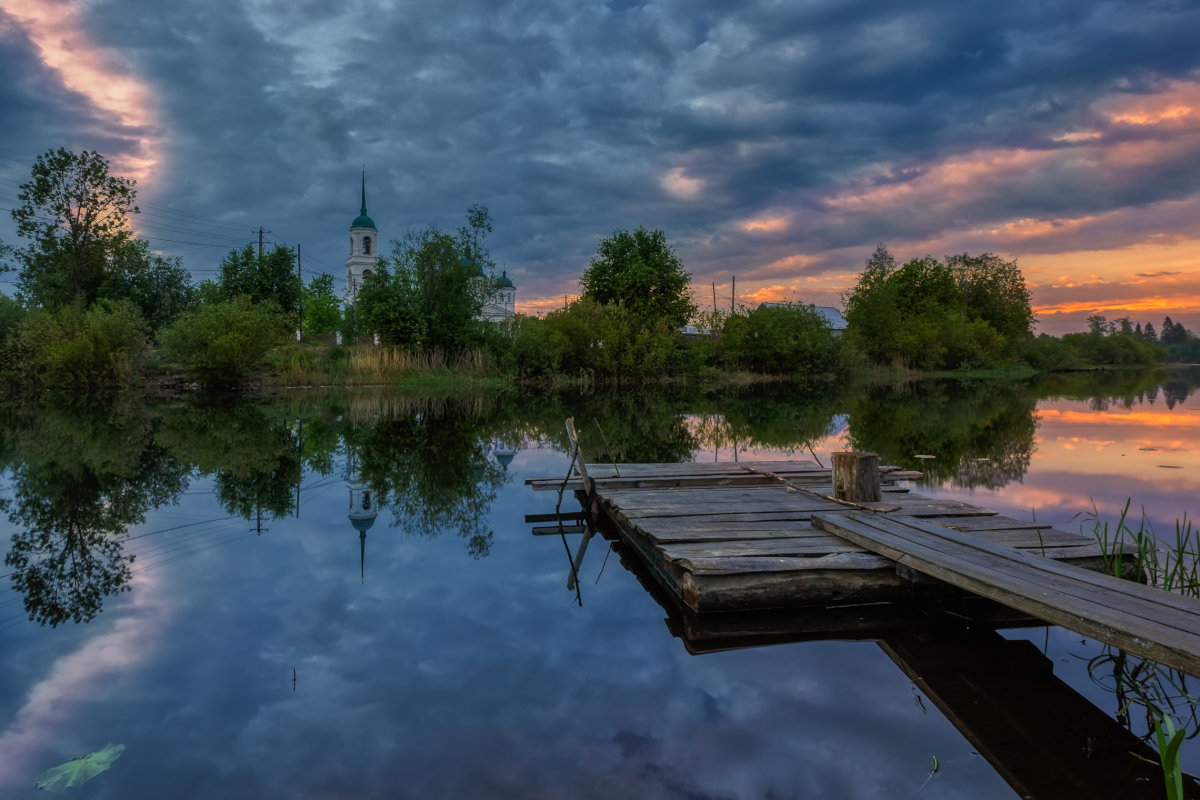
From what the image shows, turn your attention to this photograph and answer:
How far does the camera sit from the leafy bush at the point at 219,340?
29031mm

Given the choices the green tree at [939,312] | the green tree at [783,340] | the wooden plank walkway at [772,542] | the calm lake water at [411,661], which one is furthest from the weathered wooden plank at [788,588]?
the green tree at [939,312]

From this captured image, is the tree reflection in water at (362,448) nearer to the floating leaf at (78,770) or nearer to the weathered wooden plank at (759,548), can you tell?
the floating leaf at (78,770)

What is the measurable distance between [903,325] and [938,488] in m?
48.1

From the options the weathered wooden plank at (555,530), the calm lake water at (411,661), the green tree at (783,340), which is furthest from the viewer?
the green tree at (783,340)

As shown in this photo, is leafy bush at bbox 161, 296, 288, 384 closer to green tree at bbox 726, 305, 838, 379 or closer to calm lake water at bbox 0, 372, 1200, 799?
calm lake water at bbox 0, 372, 1200, 799

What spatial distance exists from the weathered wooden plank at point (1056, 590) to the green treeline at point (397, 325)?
97.3ft

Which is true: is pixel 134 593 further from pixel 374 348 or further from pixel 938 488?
pixel 374 348

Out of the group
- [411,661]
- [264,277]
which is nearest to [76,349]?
[264,277]

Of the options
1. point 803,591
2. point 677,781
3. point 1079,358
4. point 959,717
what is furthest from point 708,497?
point 1079,358

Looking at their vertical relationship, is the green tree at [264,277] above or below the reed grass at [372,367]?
above

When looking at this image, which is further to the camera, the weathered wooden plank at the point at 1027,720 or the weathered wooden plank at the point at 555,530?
the weathered wooden plank at the point at 555,530

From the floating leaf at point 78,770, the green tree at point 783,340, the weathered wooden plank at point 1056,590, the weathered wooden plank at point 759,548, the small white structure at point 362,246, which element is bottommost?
the floating leaf at point 78,770

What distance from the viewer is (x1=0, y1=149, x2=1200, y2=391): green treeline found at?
95.5 feet

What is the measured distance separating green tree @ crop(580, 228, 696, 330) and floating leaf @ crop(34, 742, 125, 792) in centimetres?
4151
